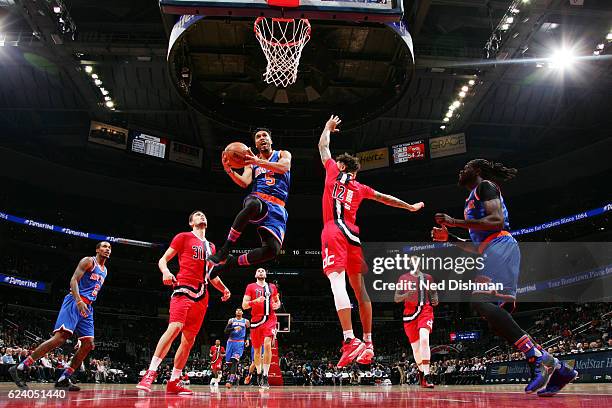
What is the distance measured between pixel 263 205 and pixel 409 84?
40.7 ft

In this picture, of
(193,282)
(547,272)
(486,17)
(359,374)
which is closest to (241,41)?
(486,17)

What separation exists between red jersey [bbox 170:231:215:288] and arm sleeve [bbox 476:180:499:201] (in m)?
3.26

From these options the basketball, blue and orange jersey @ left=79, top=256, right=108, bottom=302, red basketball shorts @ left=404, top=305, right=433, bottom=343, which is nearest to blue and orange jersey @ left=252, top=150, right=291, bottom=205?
the basketball

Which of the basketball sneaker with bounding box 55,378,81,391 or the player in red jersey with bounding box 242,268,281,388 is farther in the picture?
the player in red jersey with bounding box 242,268,281,388

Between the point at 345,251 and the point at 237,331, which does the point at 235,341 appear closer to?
the point at 237,331

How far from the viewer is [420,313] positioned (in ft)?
31.4

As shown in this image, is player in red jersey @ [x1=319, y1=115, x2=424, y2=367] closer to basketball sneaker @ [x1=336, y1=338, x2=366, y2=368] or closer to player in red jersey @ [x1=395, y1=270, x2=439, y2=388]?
basketball sneaker @ [x1=336, y1=338, x2=366, y2=368]

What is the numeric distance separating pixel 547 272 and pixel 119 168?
23879 mm

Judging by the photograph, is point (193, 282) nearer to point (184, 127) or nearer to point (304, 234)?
point (184, 127)

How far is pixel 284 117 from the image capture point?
2198 cm

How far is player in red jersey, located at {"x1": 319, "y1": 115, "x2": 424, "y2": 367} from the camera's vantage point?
17.4 feet

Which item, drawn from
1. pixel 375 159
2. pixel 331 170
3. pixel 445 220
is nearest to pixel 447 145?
pixel 375 159

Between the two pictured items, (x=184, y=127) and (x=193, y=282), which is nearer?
(x=193, y=282)

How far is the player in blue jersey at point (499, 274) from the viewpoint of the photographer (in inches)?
182
